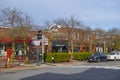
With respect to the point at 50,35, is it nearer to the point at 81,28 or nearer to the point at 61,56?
the point at 61,56

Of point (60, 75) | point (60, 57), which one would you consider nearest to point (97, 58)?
point (60, 57)

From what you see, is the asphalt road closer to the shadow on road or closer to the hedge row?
the shadow on road

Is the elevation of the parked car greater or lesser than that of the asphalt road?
greater

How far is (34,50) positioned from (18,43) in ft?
18.1

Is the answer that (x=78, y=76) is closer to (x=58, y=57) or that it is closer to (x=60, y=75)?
(x=60, y=75)

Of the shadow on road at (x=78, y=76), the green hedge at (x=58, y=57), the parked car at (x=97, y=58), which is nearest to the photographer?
the shadow on road at (x=78, y=76)

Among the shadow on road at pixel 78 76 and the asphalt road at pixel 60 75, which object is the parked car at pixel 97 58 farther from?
the shadow on road at pixel 78 76

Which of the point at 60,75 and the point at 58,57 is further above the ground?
the point at 58,57

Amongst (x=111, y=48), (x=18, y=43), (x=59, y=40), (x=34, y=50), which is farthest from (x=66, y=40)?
(x=111, y=48)

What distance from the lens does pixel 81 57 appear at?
49.2m

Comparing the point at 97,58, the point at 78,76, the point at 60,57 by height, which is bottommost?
the point at 78,76

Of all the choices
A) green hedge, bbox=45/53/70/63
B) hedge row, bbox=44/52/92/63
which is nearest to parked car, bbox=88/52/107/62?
hedge row, bbox=44/52/92/63

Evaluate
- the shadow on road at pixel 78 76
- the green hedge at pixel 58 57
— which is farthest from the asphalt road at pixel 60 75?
the green hedge at pixel 58 57

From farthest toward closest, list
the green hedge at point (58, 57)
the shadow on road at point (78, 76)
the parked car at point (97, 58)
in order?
the parked car at point (97, 58) < the green hedge at point (58, 57) < the shadow on road at point (78, 76)
